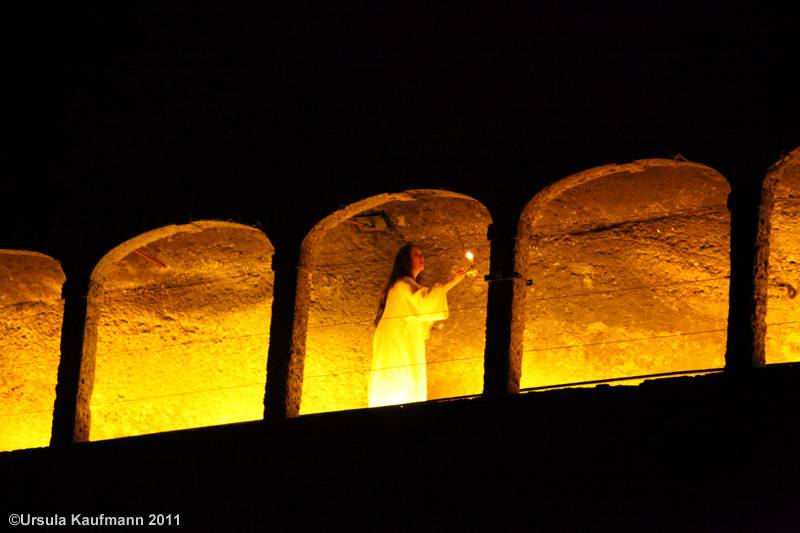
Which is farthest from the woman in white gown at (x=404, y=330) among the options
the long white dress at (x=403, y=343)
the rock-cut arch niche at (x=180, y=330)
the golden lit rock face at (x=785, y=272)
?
the golden lit rock face at (x=785, y=272)

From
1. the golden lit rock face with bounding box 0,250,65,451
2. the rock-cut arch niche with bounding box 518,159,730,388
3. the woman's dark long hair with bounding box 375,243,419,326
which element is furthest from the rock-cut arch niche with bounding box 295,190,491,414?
the golden lit rock face with bounding box 0,250,65,451

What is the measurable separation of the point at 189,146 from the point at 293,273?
1.41 metres

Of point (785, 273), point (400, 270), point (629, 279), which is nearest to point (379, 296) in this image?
point (400, 270)

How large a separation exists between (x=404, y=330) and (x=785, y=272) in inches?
112

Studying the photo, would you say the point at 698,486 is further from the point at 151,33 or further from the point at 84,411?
the point at 151,33

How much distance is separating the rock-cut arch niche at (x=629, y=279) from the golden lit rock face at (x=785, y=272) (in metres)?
0.35

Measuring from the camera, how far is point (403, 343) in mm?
11383

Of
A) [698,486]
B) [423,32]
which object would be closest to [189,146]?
[423,32]

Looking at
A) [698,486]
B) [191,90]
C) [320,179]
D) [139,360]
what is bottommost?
[698,486]

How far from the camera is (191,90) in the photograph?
38.0 feet

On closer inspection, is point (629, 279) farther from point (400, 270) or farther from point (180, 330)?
point (180, 330)

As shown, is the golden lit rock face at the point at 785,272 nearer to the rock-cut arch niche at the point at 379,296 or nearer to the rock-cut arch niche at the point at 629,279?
the rock-cut arch niche at the point at 629,279

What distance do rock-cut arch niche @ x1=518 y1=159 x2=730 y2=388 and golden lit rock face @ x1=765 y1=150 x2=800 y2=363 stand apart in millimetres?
349

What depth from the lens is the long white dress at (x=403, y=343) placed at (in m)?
11.3
